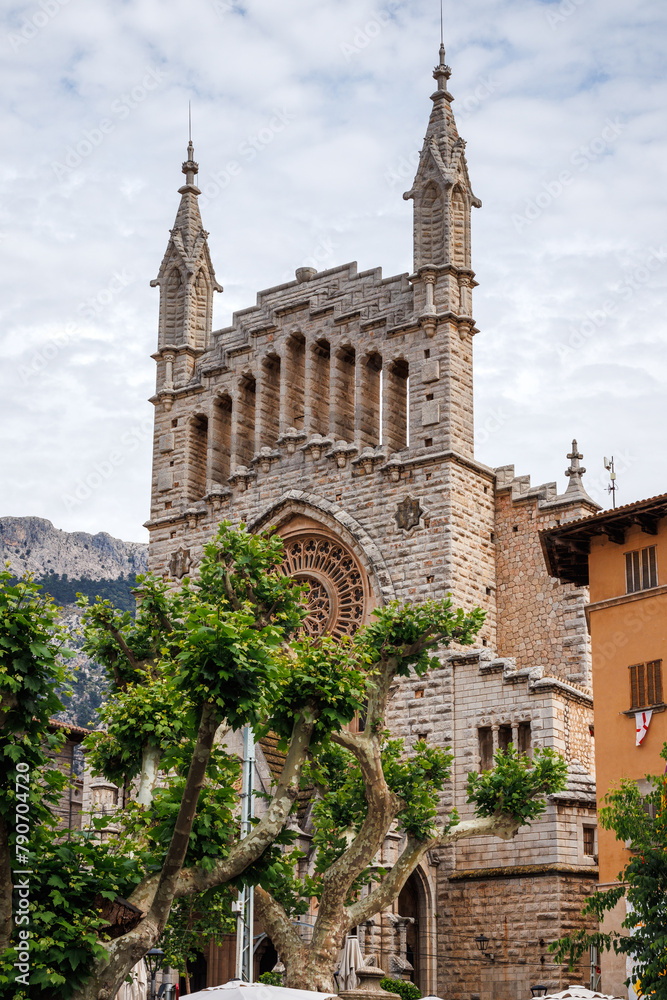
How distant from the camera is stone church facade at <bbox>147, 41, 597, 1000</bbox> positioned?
30828 mm

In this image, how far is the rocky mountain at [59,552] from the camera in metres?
106

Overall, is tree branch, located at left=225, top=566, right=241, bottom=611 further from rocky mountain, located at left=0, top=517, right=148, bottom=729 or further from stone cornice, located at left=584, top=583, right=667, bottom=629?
rocky mountain, located at left=0, top=517, right=148, bottom=729

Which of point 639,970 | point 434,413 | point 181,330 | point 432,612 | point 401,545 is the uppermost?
point 181,330

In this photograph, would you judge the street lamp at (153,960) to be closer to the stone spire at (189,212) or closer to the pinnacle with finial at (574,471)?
the pinnacle with finial at (574,471)

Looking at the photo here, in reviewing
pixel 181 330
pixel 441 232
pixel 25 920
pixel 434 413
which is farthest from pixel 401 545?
pixel 25 920

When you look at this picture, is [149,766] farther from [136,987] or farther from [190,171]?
[190,171]

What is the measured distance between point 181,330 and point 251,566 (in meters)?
22.5

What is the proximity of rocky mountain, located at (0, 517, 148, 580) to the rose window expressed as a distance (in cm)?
6789

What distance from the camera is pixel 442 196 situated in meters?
37.4

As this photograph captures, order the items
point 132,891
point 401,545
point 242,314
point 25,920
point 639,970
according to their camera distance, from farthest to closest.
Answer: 1. point 242,314
2. point 401,545
3. point 639,970
4. point 132,891
5. point 25,920

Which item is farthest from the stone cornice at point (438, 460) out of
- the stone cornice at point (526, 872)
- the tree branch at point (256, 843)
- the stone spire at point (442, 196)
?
the tree branch at point (256, 843)

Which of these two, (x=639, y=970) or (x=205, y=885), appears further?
(x=639, y=970)

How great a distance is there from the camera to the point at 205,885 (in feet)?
56.3

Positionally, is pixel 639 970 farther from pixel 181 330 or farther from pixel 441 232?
pixel 181 330
